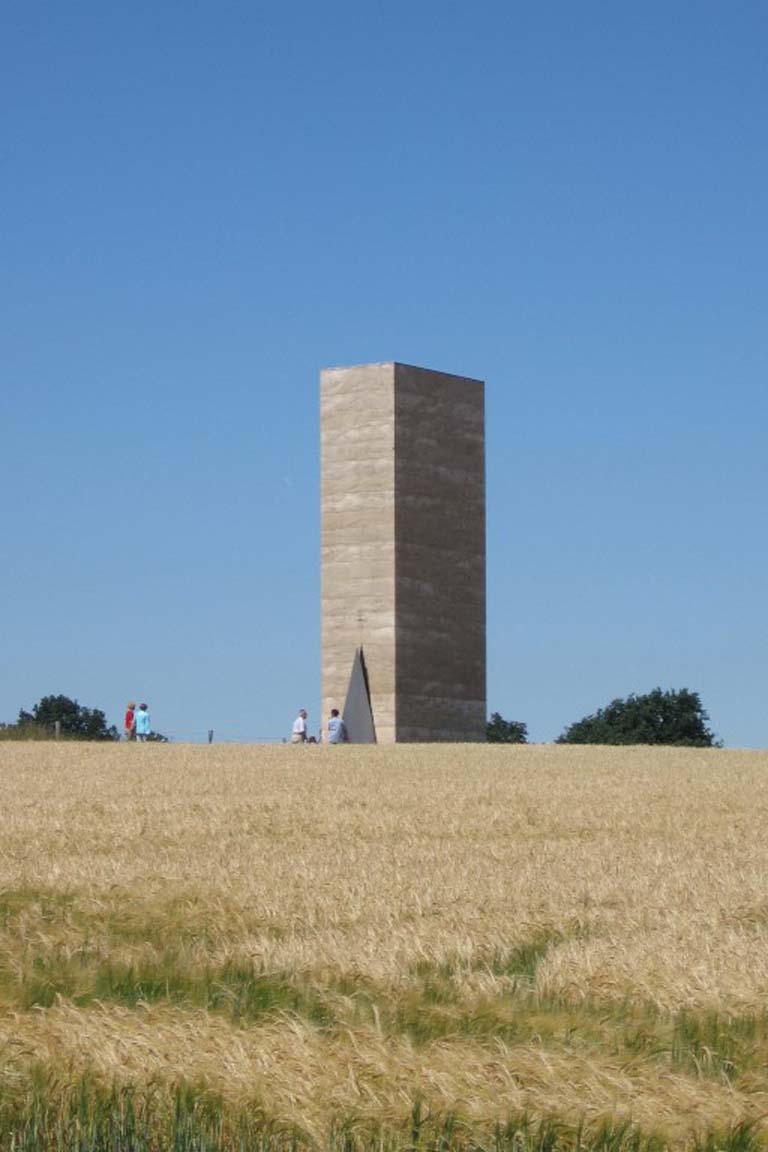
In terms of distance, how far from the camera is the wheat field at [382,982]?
7746 mm

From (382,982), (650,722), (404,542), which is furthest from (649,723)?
(382,982)

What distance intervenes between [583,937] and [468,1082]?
15.4ft

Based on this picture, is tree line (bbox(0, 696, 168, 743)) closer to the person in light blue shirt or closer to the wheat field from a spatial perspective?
the person in light blue shirt

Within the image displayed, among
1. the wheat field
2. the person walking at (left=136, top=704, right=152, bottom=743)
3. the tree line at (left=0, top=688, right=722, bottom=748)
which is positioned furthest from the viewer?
the tree line at (left=0, top=688, right=722, bottom=748)

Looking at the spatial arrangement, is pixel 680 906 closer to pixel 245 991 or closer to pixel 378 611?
pixel 245 991

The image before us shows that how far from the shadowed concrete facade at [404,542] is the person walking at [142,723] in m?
6.54

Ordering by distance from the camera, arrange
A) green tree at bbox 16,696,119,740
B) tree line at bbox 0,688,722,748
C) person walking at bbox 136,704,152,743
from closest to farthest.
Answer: person walking at bbox 136,704,152,743 → tree line at bbox 0,688,722,748 → green tree at bbox 16,696,119,740

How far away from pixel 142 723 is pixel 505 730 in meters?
44.5

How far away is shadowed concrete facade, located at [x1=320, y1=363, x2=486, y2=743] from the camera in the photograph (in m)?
61.9

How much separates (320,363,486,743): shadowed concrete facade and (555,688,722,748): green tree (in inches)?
1055

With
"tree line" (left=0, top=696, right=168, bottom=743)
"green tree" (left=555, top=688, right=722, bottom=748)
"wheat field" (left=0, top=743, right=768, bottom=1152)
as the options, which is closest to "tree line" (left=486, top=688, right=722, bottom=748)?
"green tree" (left=555, top=688, right=722, bottom=748)

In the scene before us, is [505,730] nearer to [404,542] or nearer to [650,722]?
[650,722]

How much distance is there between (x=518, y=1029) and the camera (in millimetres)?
9703

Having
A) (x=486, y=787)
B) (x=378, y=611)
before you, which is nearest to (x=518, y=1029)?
(x=486, y=787)
